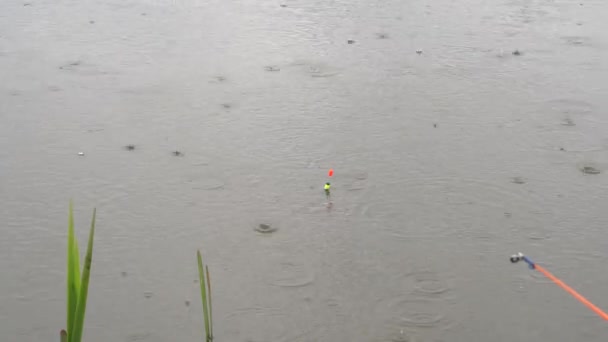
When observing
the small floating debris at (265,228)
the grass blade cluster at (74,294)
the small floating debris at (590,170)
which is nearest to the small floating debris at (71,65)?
the small floating debris at (265,228)

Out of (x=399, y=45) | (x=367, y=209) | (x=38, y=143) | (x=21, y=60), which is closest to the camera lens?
(x=367, y=209)

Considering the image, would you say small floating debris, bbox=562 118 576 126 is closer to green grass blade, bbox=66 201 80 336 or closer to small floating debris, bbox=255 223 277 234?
small floating debris, bbox=255 223 277 234

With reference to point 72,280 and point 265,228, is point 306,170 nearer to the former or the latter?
point 265,228

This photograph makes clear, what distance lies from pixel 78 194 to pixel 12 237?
340 mm

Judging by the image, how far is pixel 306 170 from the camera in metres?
3.45

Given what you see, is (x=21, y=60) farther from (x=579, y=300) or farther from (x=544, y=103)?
(x=579, y=300)

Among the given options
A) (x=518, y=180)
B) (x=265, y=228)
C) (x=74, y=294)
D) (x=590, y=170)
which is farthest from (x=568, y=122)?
(x=74, y=294)

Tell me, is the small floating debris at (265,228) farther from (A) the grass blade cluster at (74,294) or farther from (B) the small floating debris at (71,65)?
(B) the small floating debris at (71,65)

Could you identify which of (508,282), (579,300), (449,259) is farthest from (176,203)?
(579,300)

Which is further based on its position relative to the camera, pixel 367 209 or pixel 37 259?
pixel 367 209

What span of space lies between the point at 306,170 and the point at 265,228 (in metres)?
0.48

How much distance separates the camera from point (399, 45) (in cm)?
481

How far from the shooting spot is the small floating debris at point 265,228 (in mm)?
3033

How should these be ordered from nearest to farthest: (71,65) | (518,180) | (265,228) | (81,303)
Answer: (81,303) → (265,228) → (518,180) → (71,65)
